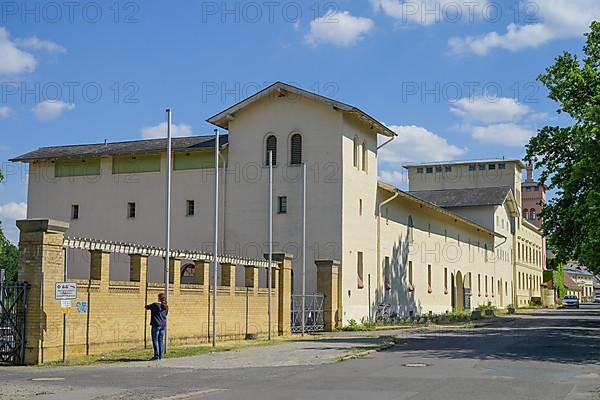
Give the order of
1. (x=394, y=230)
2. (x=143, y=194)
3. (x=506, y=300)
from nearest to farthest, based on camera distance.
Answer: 1. (x=143, y=194)
2. (x=394, y=230)
3. (x=506, y=300)

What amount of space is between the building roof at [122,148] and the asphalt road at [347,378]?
19.2m

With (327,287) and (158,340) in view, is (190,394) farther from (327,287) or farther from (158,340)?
(327,287)

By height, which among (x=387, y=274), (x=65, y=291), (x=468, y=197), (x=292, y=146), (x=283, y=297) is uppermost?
(x=468, y=197)

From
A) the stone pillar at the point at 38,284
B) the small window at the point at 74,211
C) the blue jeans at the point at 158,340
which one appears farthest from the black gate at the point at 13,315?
the small window at the point at 74,211

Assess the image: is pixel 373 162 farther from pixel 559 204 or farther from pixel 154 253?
pixel 154 253

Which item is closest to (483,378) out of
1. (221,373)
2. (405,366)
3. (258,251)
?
(405,366)

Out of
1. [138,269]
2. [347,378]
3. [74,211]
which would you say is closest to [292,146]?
[74,211]

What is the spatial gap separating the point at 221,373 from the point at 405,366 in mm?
4372

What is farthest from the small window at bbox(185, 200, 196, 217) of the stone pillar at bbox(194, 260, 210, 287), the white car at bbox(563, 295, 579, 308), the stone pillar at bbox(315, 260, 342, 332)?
the white car at bbox(563, 295, 579, 308)

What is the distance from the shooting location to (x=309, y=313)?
117 ft

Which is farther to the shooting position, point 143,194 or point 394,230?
point 394,230

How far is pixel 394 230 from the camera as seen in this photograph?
46.2 m

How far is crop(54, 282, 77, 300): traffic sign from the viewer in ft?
63.8

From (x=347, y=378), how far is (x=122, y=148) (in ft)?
96.2
